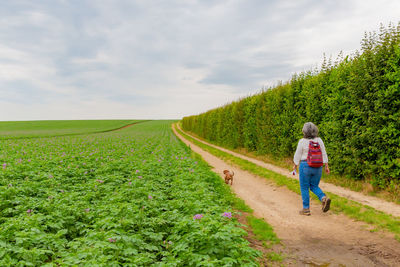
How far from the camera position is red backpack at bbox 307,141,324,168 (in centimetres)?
607

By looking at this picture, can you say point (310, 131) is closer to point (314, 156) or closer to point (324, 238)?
point (314, 156)

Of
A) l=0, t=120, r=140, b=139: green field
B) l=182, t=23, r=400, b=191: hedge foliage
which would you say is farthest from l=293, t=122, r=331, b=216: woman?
l=0, t=120, r=140, b=139: green field

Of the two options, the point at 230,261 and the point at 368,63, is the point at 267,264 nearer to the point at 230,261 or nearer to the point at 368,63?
the point at 230,261

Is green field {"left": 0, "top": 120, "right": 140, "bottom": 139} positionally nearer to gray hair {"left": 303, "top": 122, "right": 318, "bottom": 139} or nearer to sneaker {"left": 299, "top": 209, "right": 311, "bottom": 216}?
sneaker {"left": 299, "top": 209, "right": 311, "bottom": 216}

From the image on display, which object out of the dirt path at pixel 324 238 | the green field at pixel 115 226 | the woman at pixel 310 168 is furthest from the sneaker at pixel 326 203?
the green field at pixel 115 226

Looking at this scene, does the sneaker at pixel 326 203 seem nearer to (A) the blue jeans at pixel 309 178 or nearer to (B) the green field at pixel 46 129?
(A) the blue jeans at pixel 309 178

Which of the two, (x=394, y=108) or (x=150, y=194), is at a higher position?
(x=394, y=108)

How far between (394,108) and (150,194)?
7.98 metres

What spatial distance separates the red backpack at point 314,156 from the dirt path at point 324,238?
150 centimetres

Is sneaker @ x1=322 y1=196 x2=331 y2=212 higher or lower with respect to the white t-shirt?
lower

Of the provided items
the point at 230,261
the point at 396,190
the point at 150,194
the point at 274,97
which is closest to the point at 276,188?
the point at 396,190

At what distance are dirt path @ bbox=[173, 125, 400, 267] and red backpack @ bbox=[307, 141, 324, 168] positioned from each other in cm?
150

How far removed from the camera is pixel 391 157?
7.41 m

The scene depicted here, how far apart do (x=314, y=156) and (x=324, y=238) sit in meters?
1.99
